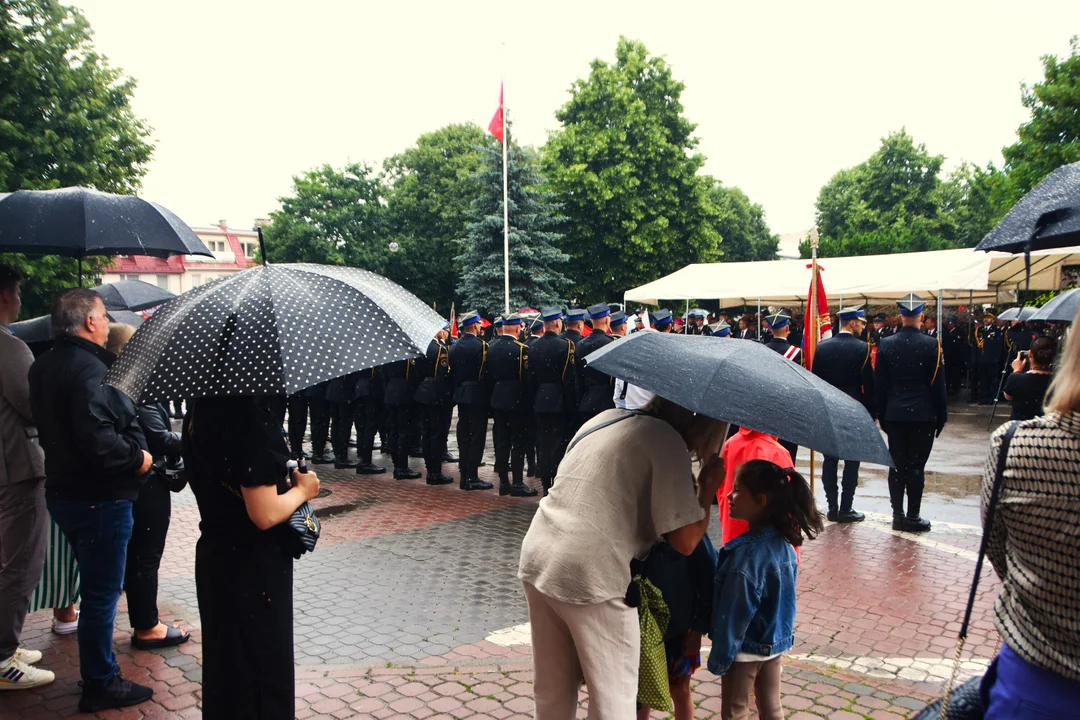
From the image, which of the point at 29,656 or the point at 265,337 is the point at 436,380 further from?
the point at 265,337

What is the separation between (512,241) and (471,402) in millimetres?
16072

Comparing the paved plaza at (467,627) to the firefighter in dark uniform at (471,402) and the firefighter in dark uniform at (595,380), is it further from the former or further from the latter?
the firefighter in dark uniform at (471,402)

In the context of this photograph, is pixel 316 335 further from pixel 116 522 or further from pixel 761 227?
pixel 761 227

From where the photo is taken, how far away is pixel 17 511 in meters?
4.38

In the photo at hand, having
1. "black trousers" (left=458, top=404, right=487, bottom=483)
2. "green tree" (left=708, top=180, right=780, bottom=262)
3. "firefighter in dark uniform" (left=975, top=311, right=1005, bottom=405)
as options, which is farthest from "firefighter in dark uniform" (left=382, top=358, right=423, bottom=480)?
"green tree" (left=708, top=180, right=780, bottom=262)

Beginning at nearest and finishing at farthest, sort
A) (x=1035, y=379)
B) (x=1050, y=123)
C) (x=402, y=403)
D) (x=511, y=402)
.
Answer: (x=1035, y=379) < (x=511, y=402) < (x=402, y=403) < (x=1050, y=123)

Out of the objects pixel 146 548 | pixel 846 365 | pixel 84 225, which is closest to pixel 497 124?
pixel 846 365

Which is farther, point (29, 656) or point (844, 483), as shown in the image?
point (844, 483)

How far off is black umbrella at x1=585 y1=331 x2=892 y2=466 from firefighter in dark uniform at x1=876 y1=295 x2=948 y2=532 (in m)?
5.65

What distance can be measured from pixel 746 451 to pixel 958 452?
405 inches

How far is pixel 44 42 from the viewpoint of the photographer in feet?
59.1

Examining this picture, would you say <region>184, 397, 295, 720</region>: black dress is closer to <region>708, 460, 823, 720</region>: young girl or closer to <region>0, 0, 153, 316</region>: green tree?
<region>708, 460, 823, 720</region>: young girl

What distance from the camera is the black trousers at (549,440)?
9.38m

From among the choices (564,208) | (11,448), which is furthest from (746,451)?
(564,208)
